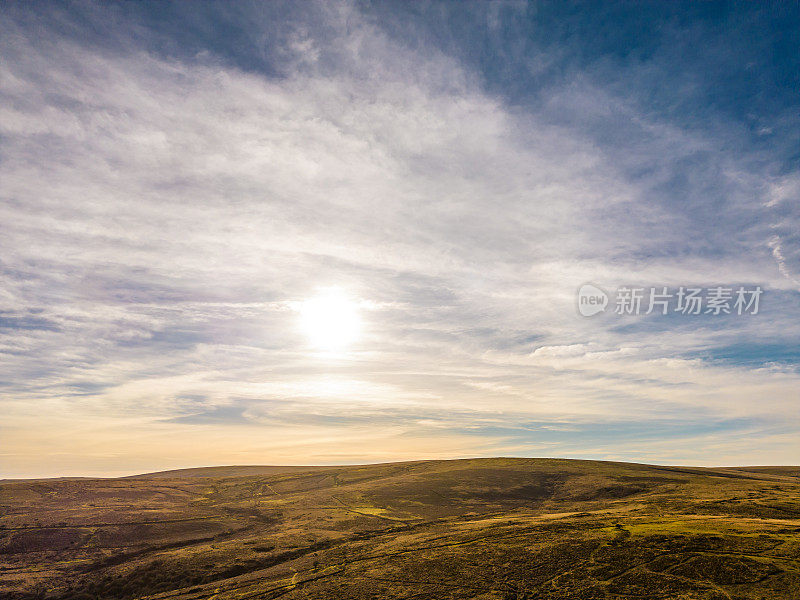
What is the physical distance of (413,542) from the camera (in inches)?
2815

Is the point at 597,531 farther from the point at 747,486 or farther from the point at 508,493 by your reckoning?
the point at 747,486

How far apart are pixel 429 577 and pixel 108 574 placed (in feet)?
172

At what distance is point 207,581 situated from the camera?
6625cm

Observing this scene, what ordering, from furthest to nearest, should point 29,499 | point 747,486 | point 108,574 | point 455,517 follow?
1. point 29,499
2. point 747,486
3. point 455,517
4. point 108,574

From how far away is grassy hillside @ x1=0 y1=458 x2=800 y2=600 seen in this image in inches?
1940

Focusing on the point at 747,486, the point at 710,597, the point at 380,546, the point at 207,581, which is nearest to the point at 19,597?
the point at 207,581

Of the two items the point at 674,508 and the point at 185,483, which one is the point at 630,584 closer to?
the point at 674,508

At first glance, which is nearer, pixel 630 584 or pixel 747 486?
pixel 630 584

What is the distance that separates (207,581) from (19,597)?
2686cm

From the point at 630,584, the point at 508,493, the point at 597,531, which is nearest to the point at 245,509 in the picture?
the point at 508,493

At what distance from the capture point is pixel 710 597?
41906 mm

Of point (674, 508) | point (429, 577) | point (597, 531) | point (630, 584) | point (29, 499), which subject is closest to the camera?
point (630, 584)

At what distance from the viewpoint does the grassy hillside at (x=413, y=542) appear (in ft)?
162

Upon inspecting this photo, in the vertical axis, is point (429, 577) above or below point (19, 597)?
above
